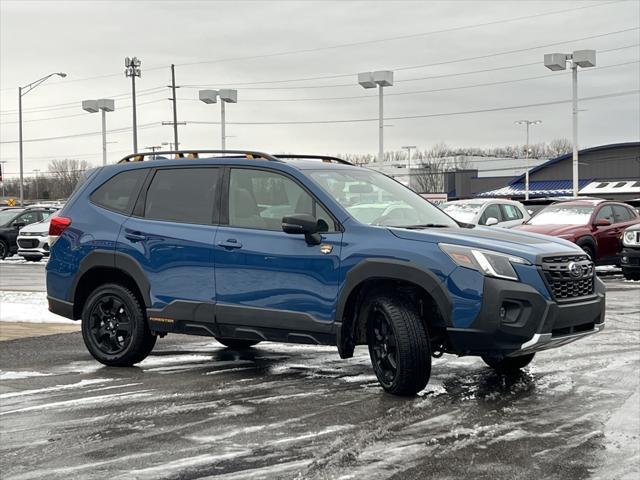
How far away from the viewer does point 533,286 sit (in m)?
6.98

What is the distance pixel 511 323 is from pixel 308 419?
1.66 meters

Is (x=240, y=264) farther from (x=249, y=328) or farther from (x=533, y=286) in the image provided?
(x=533, y=286)

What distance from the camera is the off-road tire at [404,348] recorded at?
708 cm

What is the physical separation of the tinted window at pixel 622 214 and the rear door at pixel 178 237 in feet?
48.6

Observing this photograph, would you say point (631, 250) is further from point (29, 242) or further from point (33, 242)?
point (29, 242)

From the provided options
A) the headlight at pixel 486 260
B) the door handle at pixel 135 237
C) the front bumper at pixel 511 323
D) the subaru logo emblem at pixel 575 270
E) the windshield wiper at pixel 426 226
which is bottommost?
the front bumper at pixel 511 323

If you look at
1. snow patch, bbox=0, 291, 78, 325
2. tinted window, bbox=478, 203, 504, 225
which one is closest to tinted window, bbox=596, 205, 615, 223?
tinted window, bbox=478, 203, 504, 225

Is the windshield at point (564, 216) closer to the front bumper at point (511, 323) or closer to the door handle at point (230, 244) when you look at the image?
the door handle at point (230, 244)

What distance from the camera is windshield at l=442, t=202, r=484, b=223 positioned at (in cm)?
2139

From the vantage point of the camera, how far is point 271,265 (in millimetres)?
7789

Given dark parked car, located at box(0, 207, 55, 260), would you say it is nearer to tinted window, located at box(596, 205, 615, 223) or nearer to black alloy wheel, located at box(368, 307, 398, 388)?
tinted window, located at box(596, 205, 615, 223)

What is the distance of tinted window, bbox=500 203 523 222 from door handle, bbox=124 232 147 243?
48.6 feet

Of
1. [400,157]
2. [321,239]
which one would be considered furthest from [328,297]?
[400,157]

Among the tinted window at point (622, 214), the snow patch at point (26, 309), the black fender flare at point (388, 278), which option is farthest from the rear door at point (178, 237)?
the tinted window at point (622, 214)
